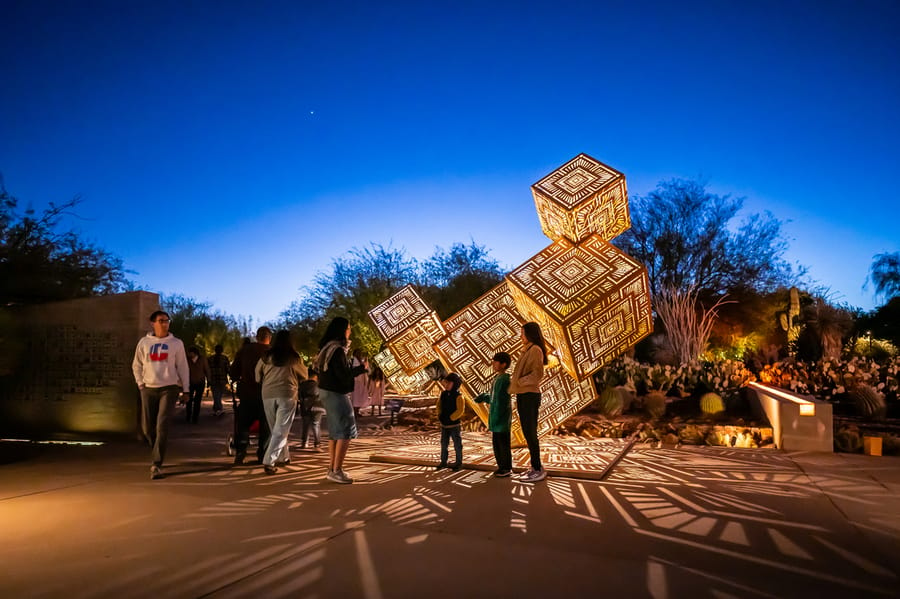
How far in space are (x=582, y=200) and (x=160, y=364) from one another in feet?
16.9

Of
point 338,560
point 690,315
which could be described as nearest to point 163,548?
point 338,560

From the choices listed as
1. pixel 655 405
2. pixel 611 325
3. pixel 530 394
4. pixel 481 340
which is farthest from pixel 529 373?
pixel 655 405

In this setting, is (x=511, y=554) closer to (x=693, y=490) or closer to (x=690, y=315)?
(x=693, y=490)

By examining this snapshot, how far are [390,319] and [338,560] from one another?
559 centimetres

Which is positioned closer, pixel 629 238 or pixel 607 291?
pixel 607 291

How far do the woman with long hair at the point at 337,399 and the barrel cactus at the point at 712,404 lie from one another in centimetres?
711

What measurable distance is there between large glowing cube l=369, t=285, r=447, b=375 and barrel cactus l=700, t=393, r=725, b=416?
198 inches

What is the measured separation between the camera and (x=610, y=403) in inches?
431

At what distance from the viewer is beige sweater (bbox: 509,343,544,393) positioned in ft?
19.6

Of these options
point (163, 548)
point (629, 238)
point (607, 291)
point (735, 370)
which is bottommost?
point (163, 548)

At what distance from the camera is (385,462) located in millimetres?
6879

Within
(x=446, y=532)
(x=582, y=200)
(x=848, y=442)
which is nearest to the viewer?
(x=446, y=532)

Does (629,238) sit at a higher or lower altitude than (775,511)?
higher

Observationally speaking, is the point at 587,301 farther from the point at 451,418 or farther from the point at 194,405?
the point at 194,405
